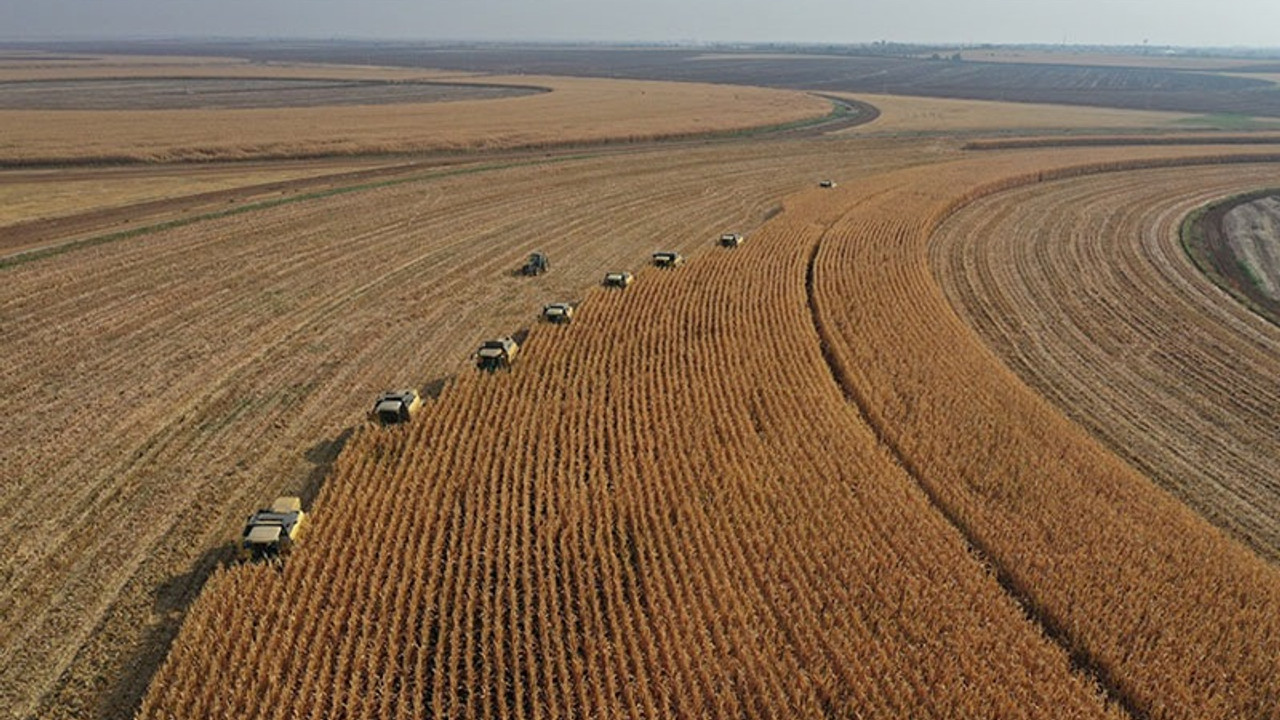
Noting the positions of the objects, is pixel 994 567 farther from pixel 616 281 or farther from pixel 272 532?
pixel 616 281

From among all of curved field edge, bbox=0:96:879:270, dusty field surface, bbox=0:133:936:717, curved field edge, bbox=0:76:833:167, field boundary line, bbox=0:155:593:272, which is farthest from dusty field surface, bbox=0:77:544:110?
dusty field surface, bbox=0:133:936:717

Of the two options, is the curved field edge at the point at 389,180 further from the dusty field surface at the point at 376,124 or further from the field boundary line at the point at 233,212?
the dusty field surface at the point at 376,124

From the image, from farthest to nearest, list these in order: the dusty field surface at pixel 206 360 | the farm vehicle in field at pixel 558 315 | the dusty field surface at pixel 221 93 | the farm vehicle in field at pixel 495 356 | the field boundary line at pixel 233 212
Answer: the dusty field surface at pixel 221 93, the field boundary line at pixel 233 212, the farm vehicle in field at pixel 558 315, the farm vehicle in field at pixel 495 356, the dusty field surface at pixel 206 360

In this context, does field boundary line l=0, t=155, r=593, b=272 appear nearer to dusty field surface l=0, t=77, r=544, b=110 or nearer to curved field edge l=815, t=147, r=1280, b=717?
curved field edge l=815, t=147, r=1280, b=717

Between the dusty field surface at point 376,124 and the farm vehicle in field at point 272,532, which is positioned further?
the dusty field surface at point 376,124

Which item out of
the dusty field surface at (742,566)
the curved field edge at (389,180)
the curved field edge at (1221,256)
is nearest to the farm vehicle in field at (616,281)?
the dusty field surface at (742,566)
